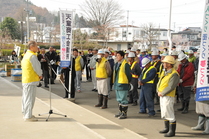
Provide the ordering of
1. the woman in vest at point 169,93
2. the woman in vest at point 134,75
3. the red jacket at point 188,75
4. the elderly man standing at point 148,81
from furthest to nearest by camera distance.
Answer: the woman in vest at point 134,75
the red jacket at point 188,75
the elderly man standing at point 148,81
the woman in vest at point 169,93

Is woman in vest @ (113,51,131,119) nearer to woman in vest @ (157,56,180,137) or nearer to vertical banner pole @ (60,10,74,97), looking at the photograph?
woman in vest @ (157,56,180,137)

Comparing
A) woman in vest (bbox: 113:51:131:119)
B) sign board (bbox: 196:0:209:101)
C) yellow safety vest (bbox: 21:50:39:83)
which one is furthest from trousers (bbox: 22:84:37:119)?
sign board (bbox: 196:0:209:101)

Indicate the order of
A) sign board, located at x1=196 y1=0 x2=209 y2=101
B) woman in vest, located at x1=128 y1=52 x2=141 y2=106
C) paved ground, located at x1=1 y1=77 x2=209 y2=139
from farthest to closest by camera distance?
woman in vest, located at x1=128 y1=52 x2=141 y2=106
paved ground, located at x1=1 y1=77 x2=209 y2=139
sign board, located at x1=196 y1=0 x2=209 y2=101

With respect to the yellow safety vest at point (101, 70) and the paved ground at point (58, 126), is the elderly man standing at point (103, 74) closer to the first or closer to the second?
the yellow safety vest at point (101, 70)

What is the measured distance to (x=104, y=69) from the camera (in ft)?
30.5

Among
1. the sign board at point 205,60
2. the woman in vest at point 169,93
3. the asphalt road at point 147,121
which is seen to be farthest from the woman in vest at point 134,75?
the sign board at point 205,60

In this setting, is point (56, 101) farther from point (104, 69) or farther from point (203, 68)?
point (203, 68)

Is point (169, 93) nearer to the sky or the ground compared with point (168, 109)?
nearer to the sky

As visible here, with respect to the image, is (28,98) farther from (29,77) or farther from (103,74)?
(103,74)

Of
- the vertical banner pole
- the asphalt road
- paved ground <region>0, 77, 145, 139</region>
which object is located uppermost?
the vertical banner pole

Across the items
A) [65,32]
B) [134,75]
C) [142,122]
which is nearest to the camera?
[142,122]

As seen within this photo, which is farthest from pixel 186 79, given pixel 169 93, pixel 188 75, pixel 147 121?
pixel 169 93

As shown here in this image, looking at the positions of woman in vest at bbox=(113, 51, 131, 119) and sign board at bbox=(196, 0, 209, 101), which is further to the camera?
woman in vest at bbox=(113, 51, 131, 119)

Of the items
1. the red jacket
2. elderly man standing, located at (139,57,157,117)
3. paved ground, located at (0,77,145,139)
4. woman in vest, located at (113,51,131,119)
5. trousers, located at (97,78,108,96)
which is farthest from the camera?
trousers, located at (97,78,108,96)
